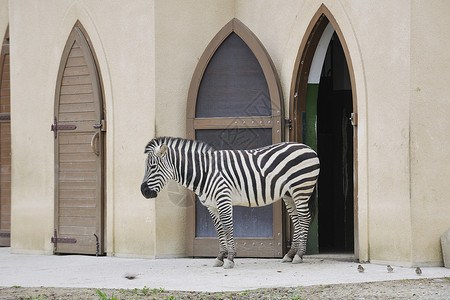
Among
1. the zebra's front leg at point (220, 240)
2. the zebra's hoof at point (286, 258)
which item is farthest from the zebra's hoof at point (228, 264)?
the zebra's hoof at point (286, 258)

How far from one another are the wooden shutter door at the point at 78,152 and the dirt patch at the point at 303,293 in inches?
115

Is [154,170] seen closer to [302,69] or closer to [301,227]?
[301,227]

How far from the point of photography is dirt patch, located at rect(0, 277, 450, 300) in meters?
6.56

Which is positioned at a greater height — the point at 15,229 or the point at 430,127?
the point at 430,127

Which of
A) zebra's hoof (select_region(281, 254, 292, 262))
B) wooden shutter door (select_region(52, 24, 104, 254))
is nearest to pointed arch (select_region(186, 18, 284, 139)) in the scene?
wooden shutter door (select_region(52, 24, 104, 254))

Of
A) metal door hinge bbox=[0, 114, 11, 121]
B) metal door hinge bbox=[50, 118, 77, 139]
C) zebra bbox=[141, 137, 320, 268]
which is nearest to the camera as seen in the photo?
zebra bbox=[141, 137, 320, 268]

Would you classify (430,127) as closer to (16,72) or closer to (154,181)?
(154,181)

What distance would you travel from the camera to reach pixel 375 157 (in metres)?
8.58

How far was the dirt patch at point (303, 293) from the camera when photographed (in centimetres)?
656

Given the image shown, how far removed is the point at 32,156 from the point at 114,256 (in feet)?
6.44

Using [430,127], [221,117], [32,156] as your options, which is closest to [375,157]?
[430,127]

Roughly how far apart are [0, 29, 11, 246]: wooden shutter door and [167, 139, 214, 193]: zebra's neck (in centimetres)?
407

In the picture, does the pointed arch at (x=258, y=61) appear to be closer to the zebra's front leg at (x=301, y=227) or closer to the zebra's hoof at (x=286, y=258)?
the zebra's front leg at (x=301, y=227)

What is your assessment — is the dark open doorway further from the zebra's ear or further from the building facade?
the zebra's ear
